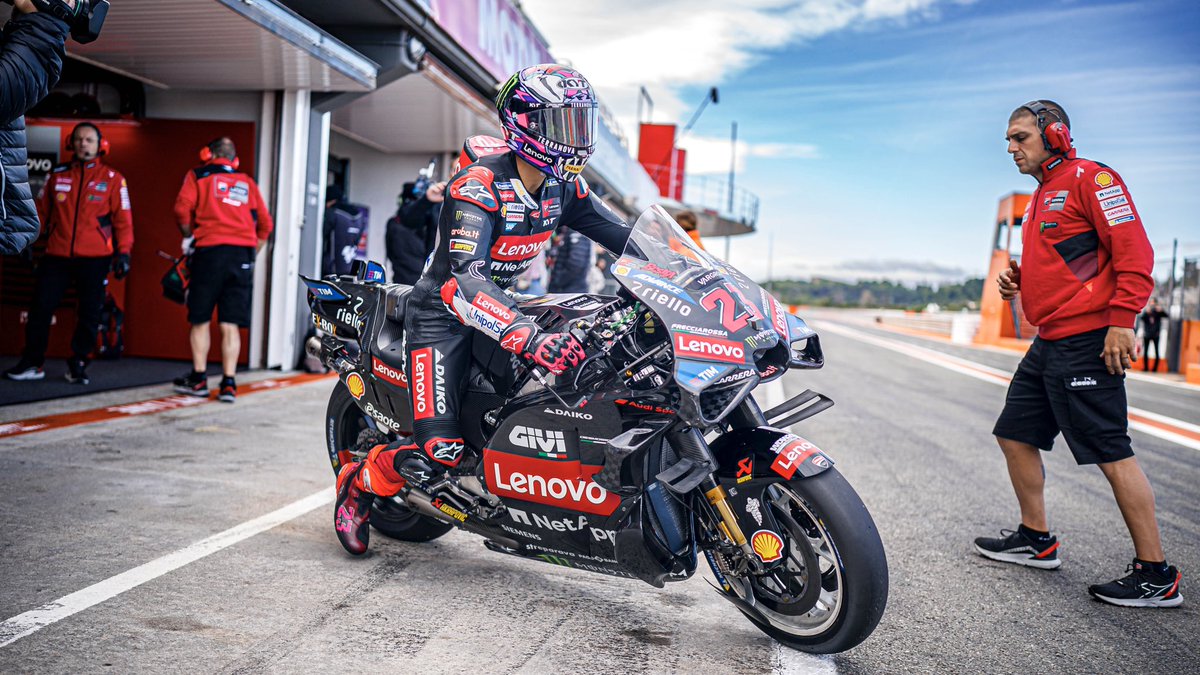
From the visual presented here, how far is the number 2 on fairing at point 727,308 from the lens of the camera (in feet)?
8.96

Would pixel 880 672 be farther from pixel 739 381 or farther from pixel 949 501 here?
pixel 949 501

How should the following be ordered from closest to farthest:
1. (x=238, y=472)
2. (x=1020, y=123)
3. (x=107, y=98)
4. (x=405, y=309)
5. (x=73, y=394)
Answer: (x=405, y=309)
(x=1020, y=123)
(x=238, y=472)
(x=73, y=394)
(x=107, y=98)

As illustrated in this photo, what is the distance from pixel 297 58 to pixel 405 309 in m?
5.50

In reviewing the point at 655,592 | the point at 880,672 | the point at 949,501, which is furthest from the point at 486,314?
the point at 949,501

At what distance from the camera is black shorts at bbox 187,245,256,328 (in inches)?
287

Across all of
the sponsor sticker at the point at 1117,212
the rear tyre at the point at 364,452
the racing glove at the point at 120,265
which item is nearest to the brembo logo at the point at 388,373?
the rear tyre at the point at 364,452

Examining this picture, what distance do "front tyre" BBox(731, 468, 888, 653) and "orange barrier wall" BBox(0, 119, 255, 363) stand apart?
817 centimetres

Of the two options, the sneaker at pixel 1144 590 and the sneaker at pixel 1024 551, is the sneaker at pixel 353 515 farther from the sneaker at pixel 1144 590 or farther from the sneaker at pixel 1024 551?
the sneaker at pixel 1144 590

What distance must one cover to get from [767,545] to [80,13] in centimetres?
308

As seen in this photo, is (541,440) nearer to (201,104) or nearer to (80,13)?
(80,13)

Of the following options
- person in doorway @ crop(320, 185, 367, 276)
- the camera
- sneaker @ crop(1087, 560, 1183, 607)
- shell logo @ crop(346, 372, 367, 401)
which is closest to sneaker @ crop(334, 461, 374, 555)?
shell logo @ crop(346, 372, 367, 401)

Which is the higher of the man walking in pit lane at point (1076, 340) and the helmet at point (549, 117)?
the helmet at point (549, 117)

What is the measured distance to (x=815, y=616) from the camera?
2943 mm

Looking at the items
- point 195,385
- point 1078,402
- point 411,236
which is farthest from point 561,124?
point 411,236
